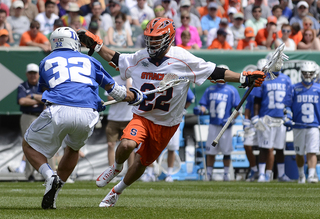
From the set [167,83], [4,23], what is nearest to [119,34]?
[4,23]

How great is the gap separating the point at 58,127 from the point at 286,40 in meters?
10.2

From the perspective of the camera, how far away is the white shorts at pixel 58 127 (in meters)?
5.44

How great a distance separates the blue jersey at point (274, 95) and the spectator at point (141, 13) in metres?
4.72

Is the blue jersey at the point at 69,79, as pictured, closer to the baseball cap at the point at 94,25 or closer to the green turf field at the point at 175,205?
the green turf field at the point at 175,205

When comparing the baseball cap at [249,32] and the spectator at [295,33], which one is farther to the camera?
the spectator at [295,33]

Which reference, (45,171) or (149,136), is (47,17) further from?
(45,171)

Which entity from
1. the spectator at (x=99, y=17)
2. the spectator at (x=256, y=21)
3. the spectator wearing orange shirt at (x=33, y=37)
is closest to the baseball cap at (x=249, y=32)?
the spectator at (x=256, y=21)

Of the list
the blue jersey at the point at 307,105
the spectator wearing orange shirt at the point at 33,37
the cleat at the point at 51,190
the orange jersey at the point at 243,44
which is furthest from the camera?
the orange jersey at the point at 243,44

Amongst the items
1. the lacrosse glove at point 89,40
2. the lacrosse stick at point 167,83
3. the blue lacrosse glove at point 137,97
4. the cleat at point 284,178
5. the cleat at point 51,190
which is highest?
the lacrosse glove at point 89,40

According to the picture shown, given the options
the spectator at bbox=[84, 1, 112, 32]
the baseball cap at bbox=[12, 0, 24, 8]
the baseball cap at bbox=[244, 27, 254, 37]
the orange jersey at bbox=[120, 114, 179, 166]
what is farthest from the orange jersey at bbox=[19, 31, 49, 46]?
the orange jersey at bbox=[120, 114, 179, 166]

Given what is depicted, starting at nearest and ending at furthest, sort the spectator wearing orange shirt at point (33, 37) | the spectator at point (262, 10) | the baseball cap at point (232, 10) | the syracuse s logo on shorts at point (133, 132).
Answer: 1. the syracuse s logo on shorts at point (133, 132)
2. the spectator wearing orange shirt at point (33, 37)
3. the baseball cap at point (232, 10)
4. the spectator at point (262, 10)

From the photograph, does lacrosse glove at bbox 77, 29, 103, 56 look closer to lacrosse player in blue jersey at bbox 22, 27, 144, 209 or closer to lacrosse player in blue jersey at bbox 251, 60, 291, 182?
lacrosse player in blue jersey at bbox 22, 27, 144, 209

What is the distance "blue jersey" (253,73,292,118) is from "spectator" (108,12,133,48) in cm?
374

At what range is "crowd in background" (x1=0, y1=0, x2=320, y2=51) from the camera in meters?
13.3
